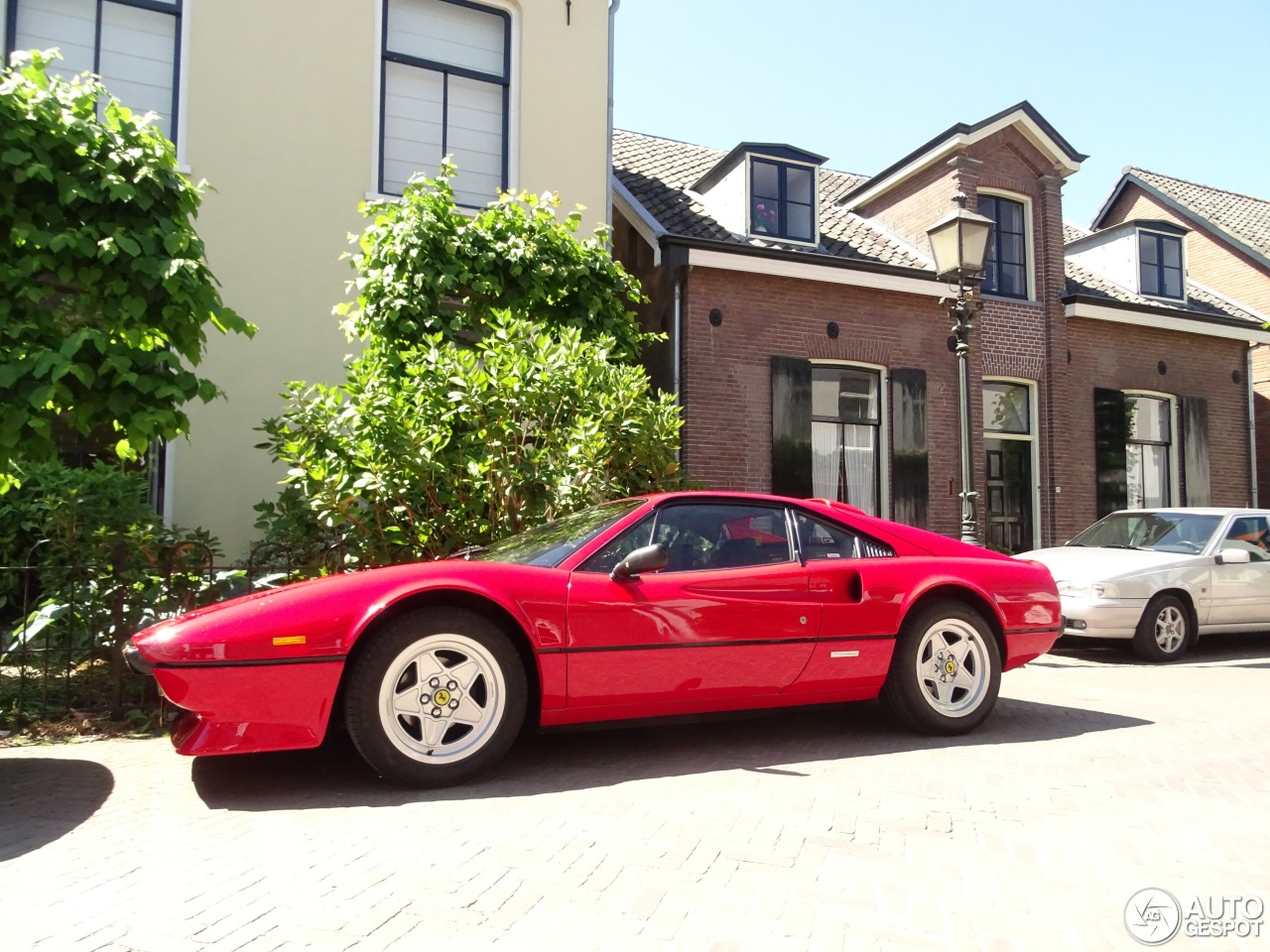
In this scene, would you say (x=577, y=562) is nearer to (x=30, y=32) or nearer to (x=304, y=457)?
(x=304, y=457)

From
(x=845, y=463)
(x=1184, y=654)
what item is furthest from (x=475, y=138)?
(x=1184, y=654)

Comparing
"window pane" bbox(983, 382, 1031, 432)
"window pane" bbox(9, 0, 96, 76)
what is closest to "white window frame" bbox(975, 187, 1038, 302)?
"window pane" bbox(983, 382, 1031, 432)

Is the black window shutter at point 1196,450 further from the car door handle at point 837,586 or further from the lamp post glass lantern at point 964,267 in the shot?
the car door handle at point 837,586

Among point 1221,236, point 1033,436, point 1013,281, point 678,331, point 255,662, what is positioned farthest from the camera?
point 1221,236

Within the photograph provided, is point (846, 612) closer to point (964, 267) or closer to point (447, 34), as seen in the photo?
point (964, 267)

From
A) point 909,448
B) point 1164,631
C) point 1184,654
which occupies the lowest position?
point 1184,654

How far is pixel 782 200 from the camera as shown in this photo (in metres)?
12.9

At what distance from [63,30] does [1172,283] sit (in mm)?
16383

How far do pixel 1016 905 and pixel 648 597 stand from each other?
1.97 m

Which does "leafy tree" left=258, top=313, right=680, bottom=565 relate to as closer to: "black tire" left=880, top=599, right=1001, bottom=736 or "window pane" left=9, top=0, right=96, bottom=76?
"black tire" left=880, top=599, right=1001, bottom=736

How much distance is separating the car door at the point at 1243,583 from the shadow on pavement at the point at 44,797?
9075 millimetres

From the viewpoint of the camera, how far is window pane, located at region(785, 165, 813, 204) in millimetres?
13016

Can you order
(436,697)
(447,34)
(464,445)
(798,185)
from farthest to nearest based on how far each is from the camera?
(798,185)
(447,34)
(464,445)
(436,697)

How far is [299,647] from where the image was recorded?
367 cm
